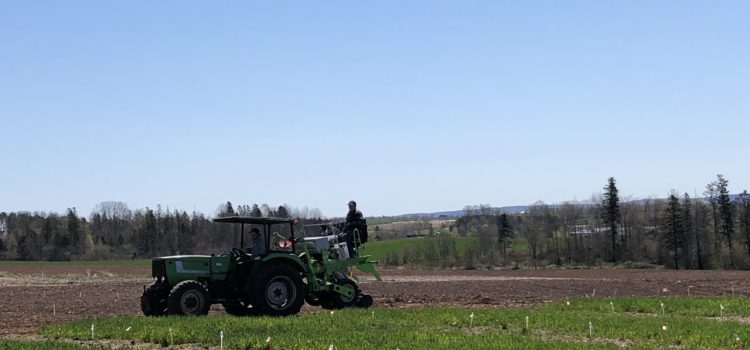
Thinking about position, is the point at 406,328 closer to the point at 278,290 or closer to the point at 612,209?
the point at 278,290

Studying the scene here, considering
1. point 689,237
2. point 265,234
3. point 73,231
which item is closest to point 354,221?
point 265,234

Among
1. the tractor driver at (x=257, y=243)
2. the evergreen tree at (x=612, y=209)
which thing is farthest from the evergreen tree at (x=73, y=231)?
the tractor driver at (x=257, y=243)

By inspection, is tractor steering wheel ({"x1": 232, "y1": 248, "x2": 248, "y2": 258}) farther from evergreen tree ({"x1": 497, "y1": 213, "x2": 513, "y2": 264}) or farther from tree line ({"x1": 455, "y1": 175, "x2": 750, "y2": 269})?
evergreen tree ({"x1": 497, "y1": 213, "x2": 513, "y2": 264})

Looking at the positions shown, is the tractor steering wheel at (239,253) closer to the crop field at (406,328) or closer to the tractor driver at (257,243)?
the tractor driver at (257,243)

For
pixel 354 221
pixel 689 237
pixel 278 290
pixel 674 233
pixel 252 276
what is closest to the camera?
pixel 252 276

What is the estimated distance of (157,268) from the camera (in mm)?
18969

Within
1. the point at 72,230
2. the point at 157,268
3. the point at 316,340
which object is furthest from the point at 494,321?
the point at 72,230

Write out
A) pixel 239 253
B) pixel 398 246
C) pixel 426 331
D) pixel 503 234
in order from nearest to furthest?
1. pixel 426 331
2. pixel 239 253
3. pixel 503 234
4. pixel 398 246

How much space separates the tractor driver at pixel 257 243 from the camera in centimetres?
1953

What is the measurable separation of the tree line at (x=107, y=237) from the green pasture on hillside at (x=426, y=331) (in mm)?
78635

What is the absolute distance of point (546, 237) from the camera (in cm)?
10288

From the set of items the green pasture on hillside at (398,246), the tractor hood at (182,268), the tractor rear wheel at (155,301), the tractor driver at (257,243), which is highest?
the tractor driver at (257,243)

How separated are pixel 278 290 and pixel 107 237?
114057mm

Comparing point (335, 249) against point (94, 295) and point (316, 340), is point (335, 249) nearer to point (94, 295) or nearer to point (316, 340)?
point (316, 340)
